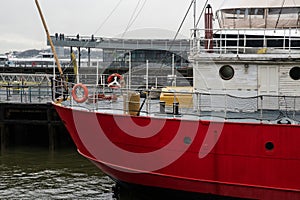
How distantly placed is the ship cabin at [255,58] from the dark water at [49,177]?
15.9ft

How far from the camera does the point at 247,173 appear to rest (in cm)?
1123

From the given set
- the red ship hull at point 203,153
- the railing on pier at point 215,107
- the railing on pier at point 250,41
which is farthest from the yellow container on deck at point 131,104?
the railing on pier at point 250,41

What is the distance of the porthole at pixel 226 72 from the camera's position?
12.3 metres

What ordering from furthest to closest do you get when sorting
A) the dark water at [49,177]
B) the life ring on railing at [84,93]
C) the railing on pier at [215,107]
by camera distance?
the dark water at [49,177]
the life ring on railing at [84,93]
the railing on pier at [215,107]

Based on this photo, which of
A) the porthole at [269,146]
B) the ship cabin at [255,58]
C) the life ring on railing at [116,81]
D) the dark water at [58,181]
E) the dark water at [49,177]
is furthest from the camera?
the life ring on railing at [116,81]

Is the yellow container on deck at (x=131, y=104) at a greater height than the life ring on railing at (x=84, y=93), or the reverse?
the life ring on railing at (x=84, y=93)

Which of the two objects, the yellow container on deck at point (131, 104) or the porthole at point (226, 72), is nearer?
the yellow container on deck at point (131, 104)

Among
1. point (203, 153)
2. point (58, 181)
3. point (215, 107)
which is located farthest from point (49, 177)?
point (215, 107)

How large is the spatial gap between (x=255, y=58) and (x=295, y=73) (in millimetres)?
1187

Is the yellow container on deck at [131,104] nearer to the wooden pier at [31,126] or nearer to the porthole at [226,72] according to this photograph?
the porthole at [226,72]

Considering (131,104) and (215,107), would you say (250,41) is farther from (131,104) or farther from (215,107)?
(131,104)

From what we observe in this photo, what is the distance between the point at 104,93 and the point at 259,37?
5334 mm

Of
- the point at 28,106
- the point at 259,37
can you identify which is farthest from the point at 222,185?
the point at 28,106

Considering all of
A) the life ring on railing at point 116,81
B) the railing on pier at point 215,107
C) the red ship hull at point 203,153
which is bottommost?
the red ship hull at point 203,153
